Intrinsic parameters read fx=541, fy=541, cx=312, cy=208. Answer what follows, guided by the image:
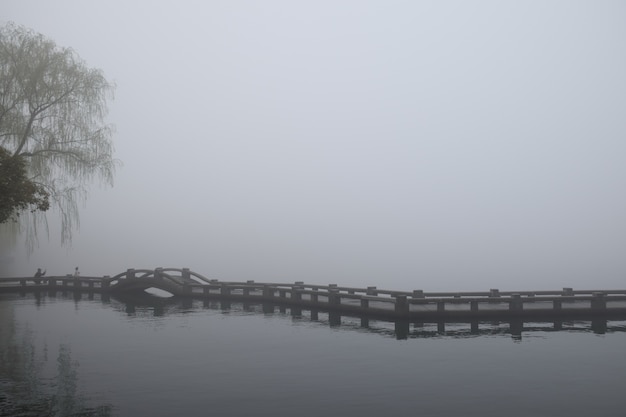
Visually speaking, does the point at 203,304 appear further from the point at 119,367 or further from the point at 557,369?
the point at 557,369

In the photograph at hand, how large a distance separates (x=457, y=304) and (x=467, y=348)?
718 cm

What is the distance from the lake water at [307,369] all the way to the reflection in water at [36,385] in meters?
0.04

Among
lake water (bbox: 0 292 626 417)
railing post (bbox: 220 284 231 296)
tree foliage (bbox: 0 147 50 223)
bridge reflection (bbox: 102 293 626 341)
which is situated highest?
tree foliage (bbox: 0 147 50 223)

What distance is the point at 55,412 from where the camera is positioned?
1017 centimetres

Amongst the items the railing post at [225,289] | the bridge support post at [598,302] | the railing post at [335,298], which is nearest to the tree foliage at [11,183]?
the railing post at [335,298]

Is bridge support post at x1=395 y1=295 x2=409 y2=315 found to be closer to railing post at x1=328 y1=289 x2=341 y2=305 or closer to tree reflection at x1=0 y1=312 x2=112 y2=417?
railing post at x1=328 y1=289 x2=341 y2=305

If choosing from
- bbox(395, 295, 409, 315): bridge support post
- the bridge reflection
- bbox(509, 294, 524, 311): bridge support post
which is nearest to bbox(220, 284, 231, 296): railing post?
the bridge reflection

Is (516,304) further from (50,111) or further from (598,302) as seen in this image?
(50,111)

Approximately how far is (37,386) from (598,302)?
19.6 meters

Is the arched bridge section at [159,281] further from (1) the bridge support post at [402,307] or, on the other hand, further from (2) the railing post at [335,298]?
(1) the bridge support post at [402,307]

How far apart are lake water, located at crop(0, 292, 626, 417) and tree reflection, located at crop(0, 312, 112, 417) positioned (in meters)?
0.04

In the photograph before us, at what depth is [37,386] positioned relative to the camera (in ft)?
39.5

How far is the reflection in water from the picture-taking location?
10305mm

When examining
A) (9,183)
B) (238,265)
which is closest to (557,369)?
(9,183)
